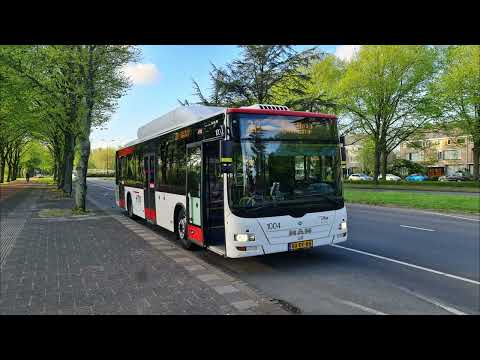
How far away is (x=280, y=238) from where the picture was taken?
7309mm

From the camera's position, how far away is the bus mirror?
706 cm

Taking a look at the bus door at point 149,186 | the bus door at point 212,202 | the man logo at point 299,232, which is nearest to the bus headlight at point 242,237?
the man logo at point 299,232

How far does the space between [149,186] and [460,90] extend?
34481 millimetres

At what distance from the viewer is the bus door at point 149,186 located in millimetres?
12266

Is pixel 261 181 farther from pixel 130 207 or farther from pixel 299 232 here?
pixel 130 207

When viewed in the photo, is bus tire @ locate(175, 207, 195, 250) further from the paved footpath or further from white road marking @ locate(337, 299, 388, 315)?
white road marking @ locate(337, 299, 388, 315)

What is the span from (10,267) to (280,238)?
5.37 meters

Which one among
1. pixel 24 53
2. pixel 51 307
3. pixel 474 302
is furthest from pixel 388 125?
pixel 51 307

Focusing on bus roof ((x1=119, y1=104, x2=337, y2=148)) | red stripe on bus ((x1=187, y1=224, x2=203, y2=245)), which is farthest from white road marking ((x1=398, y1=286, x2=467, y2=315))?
red stripe on bus ((x1=187, y1=224, x2=203, y2=245))

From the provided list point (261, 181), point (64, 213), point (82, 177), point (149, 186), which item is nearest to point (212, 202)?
point (261, 181)

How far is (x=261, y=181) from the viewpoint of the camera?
7.25 metres

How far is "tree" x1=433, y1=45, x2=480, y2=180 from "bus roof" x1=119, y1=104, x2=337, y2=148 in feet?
106

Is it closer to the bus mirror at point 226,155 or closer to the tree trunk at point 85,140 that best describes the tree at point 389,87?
the tree trunk at point 85,140
